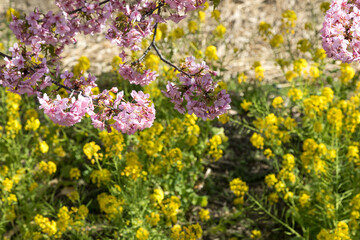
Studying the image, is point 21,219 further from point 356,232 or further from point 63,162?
point 356,232

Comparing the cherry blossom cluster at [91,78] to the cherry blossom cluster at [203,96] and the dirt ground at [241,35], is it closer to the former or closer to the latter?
the cherry blossom cluster at [203,96]

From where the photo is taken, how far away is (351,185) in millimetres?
3191

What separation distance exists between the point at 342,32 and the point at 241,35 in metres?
4.05

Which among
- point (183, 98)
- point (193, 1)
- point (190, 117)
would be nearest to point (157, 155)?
point (190, 117)

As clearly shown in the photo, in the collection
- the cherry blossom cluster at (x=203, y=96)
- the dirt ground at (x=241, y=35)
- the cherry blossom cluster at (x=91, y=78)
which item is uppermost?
the dirt ground at (x=241, y=35)

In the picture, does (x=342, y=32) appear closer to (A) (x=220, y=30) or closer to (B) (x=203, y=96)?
(B) (x=203, y=96)

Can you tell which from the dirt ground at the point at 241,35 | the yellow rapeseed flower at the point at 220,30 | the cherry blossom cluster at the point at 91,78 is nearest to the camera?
the cherry blossom cluster at the point at 91,78

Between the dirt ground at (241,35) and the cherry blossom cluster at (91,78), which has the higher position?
the dirt ground at (241,35)

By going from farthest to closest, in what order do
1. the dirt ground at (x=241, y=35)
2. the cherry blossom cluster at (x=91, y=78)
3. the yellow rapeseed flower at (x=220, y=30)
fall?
the dirt ground at (x=241, y=35) → the yellow rapeseed flower at (x=220, y=30) → the cherry blossom cluster at (x=91, y=78)

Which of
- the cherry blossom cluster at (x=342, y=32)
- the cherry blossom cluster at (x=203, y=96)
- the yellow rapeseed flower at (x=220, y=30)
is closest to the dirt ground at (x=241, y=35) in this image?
the yellow rapeseed flower at (x=220, y=30)

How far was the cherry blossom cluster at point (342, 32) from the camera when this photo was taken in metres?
2.04

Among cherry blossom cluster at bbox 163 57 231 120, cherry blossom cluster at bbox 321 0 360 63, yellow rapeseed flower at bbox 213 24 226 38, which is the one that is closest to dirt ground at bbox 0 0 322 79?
yellow rapeseed flower at bbox 213 24 226 38

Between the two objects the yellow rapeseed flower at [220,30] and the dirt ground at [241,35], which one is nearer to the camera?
the yellow rapeseed flower at [220,30]

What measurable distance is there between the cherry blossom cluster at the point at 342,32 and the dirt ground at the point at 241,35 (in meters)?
3.00
